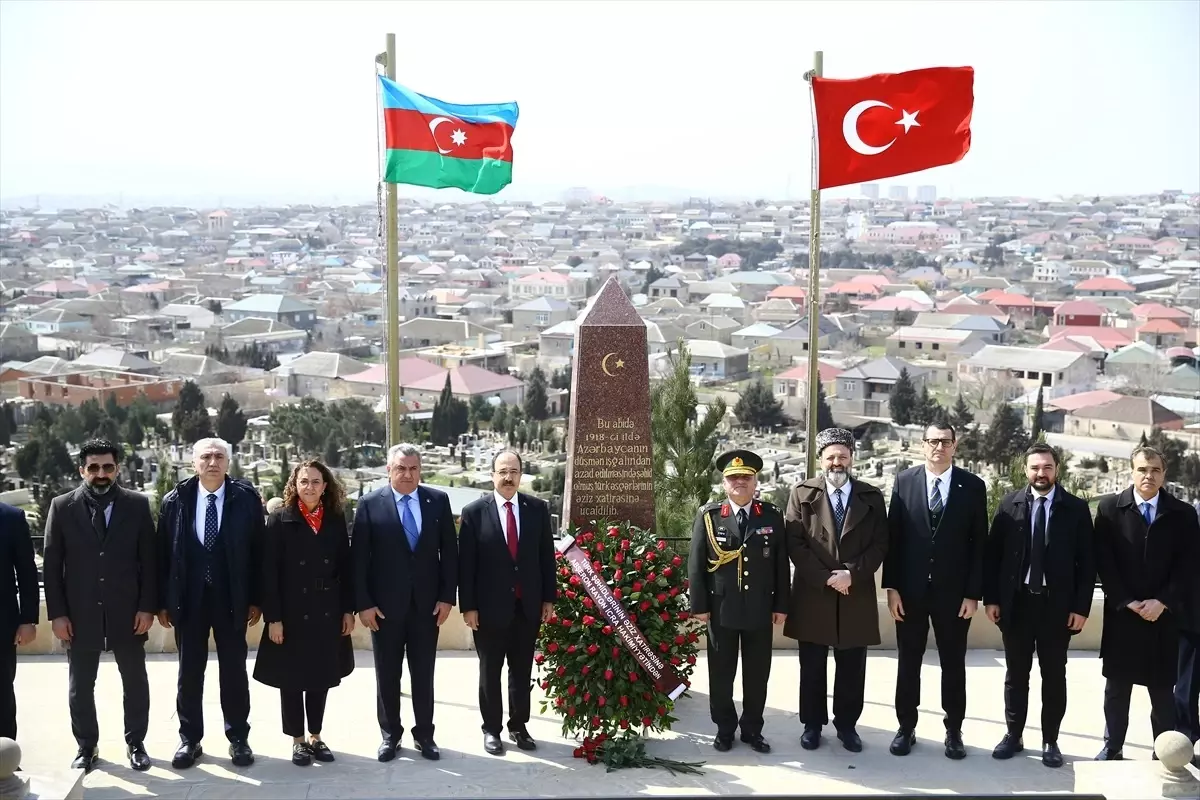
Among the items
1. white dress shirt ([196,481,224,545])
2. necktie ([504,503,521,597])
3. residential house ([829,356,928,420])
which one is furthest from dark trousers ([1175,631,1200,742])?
residential house ([829,356,928,420])

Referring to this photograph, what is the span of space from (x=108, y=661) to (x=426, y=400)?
2504 inches

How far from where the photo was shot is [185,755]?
5000mm

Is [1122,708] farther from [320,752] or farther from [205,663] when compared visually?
[205,663]

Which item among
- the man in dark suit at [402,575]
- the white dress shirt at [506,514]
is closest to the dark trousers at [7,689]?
the man in dark suit at [402,575]

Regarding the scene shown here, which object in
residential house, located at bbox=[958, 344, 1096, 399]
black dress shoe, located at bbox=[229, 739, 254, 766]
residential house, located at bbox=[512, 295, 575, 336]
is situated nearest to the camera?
black dress shoe, located at bbox=[229, 739, 254, 766]

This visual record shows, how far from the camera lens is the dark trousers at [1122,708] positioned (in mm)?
5113

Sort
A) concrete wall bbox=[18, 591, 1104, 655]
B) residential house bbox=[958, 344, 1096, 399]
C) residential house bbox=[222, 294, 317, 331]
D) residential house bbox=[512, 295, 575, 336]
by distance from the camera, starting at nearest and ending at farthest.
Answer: concrete wall bbox=[18, 591, 1104, 655]
residential house bbox=[958, 344, 1096, 399]
residential house bbox=[512, 295, 575, 336]
residential house bbox=[222, 294, 317, 331]

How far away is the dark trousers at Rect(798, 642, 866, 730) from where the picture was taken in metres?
5.38

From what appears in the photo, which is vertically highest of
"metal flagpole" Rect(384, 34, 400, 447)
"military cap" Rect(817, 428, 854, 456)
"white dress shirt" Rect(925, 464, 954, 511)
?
"metal flagpole" Rect(384, 34, 400, 447)

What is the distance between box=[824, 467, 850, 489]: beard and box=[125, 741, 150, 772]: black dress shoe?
3.05 metres

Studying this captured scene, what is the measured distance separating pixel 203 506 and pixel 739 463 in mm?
2222

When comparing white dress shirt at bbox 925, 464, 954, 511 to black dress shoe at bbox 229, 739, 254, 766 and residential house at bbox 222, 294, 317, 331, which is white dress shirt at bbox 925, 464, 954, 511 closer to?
black dress shoe at bbox 229, 739, 254, 766

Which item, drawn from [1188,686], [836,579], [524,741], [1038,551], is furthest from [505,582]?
[1188,686]

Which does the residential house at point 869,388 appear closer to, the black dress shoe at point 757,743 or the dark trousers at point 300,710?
the black dress shoe at point 757,743
